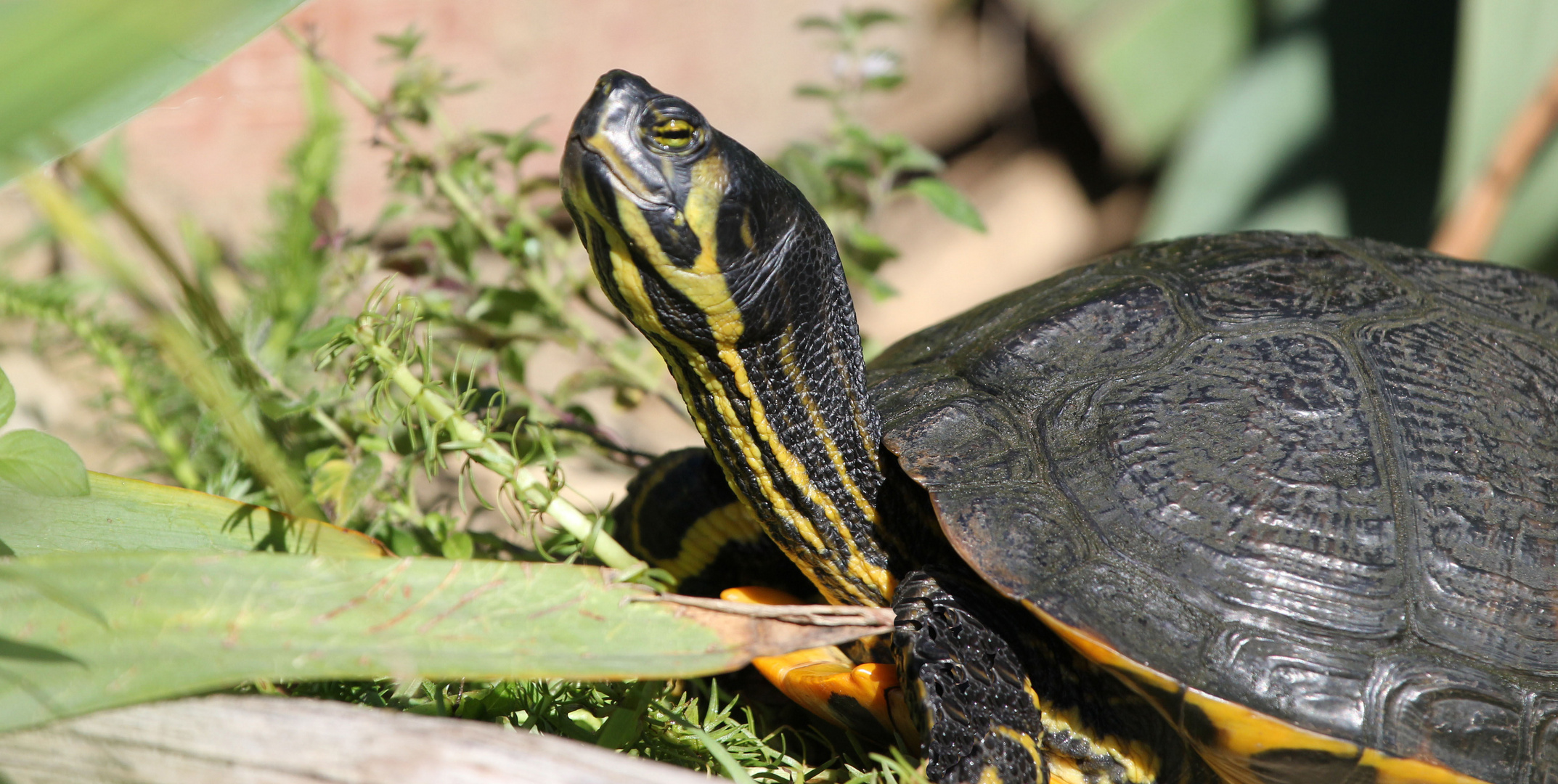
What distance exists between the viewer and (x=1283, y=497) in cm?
144

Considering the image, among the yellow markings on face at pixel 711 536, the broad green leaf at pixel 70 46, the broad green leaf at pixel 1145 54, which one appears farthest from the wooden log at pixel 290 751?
the broad green leaf at pixel 1145 54

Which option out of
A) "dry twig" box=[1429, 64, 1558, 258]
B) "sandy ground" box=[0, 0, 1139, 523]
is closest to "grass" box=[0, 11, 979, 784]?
"sandy ground" box=[0, 0, 1139, 523]

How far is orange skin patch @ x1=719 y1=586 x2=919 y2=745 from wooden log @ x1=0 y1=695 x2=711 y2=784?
509 millimetres

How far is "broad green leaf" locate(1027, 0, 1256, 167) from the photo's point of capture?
3664mm

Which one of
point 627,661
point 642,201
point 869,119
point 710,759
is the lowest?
point 710,759

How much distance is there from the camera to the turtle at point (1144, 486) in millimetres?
1334

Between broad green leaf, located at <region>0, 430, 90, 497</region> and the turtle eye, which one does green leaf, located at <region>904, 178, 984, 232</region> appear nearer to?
the turtle eye

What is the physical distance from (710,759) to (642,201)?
0.91 meters

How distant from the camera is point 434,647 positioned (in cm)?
108

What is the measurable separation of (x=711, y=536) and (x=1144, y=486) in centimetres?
86

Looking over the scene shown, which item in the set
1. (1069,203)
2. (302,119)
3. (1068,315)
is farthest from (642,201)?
(1069,203)

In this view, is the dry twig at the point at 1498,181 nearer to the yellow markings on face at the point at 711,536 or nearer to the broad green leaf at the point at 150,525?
the yellow markings on face at the point at 711,536

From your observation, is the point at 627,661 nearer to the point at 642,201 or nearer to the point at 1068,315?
the point at 642,201

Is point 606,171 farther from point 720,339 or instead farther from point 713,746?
Answer: point 713,746
